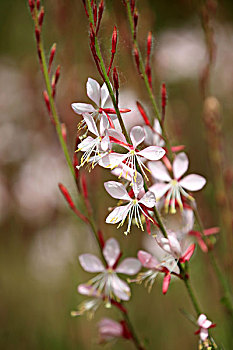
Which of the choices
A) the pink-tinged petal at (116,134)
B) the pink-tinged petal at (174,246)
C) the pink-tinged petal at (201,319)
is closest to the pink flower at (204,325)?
Result: the pink-tinged petal at (201,319)

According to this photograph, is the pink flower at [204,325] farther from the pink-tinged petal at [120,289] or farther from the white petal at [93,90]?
the white petal at [93,90]

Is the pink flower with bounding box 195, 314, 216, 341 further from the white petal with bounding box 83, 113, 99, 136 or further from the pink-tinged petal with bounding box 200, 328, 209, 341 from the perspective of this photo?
the white petal with bounding box 83, 113, 99, 136

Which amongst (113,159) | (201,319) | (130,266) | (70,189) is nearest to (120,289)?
(130,266)

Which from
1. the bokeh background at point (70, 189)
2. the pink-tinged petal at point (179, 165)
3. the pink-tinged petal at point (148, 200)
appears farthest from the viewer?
the bokeh background at point (70, 189)

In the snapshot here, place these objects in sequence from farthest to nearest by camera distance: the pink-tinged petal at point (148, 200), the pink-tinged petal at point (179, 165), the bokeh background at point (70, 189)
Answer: the bokeh background at point (70, 189) → the pink-tinged petal at point (179, 165) → the pink-tinged petal at point (148, 200)

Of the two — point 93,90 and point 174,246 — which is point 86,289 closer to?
point 174,246

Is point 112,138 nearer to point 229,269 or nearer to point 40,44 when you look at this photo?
point 40,44
